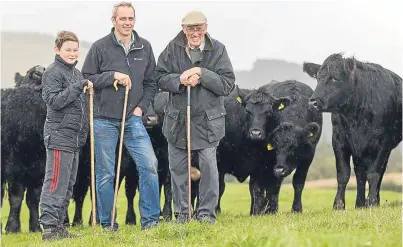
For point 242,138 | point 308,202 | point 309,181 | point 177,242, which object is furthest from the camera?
point 309,181

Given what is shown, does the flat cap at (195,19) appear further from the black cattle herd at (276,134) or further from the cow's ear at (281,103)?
the cow's ear at (281,103)

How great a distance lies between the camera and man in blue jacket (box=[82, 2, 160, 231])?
10742mm

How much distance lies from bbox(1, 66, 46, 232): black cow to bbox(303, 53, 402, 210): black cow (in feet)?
18.2

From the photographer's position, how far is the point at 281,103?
15039mm

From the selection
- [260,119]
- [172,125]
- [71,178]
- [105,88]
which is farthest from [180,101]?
[260,119]

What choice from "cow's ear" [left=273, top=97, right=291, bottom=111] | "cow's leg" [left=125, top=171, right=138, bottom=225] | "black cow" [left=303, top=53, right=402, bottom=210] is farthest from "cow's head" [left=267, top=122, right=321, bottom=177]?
"cow's leg" [left=125, top=171, right=138, bottom=225]

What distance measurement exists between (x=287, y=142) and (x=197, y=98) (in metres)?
4.20

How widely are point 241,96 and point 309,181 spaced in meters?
26.7

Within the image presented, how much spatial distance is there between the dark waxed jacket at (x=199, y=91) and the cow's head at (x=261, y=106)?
3777mm

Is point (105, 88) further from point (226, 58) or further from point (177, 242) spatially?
point (177, 242)

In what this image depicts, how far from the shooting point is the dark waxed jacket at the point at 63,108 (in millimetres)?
10148

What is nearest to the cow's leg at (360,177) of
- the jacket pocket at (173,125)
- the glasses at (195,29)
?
the jacket pocket at (173,125)

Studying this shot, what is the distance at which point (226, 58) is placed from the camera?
1108 cm

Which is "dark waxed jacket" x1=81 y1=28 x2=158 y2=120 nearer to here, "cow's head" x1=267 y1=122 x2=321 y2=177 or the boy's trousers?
the boy's trousers
